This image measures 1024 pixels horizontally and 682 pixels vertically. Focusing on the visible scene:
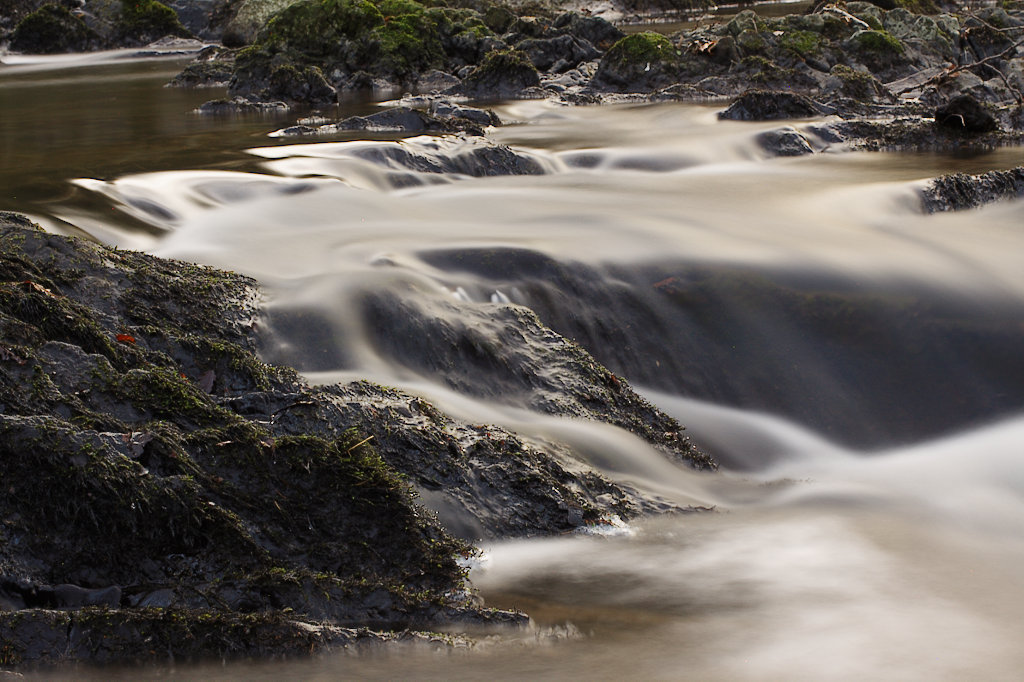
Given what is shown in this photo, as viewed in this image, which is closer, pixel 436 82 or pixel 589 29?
pixel 436 82

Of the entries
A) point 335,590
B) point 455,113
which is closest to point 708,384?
point 335,590

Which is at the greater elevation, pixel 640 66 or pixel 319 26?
pixel 319 26

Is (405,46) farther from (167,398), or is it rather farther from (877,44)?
(167,398)

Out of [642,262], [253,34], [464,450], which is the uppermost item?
[253,34]

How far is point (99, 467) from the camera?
3170 millimetres

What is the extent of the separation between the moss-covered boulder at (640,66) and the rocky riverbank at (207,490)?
12.3 m

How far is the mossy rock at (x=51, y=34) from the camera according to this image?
28422mm

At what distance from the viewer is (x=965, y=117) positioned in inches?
453

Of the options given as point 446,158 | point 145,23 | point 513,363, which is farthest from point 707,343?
point 145,23

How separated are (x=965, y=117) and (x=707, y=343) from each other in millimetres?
7301

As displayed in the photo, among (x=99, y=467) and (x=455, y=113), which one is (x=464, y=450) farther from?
(x=455, y=113)

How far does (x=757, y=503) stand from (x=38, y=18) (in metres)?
29.9

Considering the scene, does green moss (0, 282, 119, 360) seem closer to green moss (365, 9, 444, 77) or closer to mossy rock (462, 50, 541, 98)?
mossy rock (462, 50, 541, 98)

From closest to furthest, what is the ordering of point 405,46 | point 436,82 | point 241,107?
point 241,107 → point 436,82 → point 405,46
